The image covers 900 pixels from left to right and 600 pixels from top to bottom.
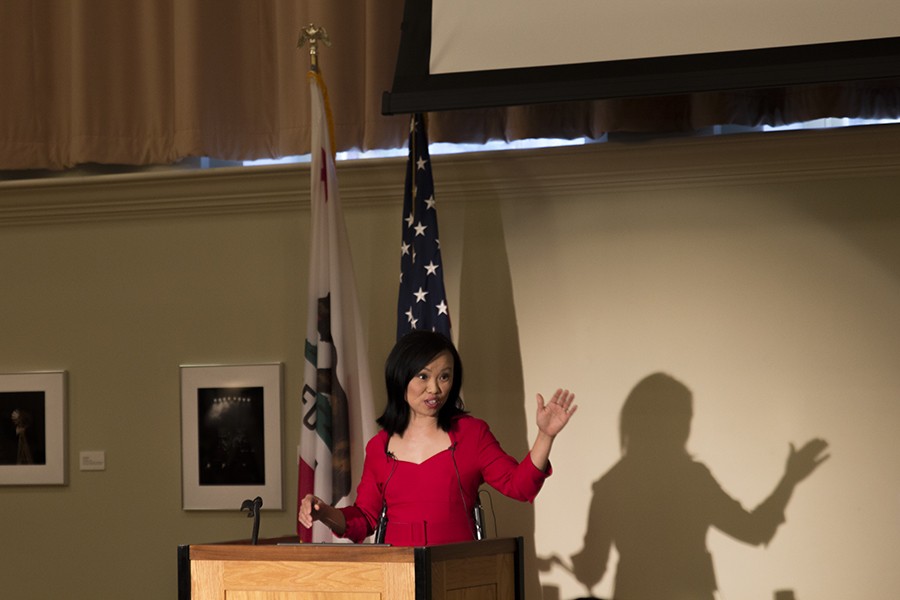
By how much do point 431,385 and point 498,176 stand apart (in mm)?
1946

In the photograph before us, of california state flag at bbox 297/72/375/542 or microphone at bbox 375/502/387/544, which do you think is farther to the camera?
california state flag at bbox 297/72/375/542

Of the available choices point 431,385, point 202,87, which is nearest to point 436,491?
point 431,385

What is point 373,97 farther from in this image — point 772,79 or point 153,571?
point 153,571

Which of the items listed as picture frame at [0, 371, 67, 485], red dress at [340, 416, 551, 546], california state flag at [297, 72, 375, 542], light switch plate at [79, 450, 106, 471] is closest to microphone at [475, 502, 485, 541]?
red dress at [340, 416, 551, 546]

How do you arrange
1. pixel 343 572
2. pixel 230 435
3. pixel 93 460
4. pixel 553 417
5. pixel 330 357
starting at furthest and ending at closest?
pixel 93 460 → pixel 230 435 → pixel 330 357 → pixel 553 417 → pixel 343 572

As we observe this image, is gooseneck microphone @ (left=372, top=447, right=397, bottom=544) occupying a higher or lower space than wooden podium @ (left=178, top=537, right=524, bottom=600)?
higher

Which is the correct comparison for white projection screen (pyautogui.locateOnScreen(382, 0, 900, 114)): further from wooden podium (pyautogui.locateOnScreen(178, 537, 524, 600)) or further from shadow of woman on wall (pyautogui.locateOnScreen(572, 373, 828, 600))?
wooden podium (pyautogui.locateOnScreen(178, 537, 524, 600))

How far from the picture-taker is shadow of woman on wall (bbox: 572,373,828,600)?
5.60 m

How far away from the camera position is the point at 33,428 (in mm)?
6480

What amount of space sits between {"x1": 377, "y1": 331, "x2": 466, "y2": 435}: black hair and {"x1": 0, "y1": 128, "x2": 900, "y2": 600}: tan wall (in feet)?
4.97

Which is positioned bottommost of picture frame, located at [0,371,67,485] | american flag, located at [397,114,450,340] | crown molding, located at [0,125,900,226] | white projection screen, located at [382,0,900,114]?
picture frame, located at [0,371,67,485]

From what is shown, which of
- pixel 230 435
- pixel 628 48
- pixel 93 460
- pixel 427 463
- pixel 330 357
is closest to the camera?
pixel 427 463

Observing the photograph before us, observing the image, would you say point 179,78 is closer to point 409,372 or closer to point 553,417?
point 409,372

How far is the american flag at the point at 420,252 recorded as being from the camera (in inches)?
221
